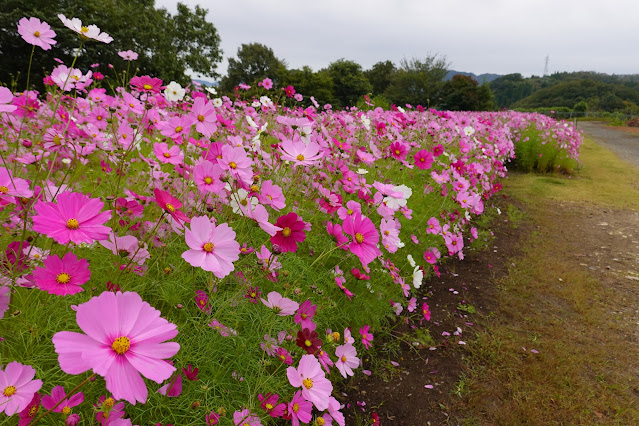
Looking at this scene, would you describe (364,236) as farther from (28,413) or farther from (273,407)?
(28,413)

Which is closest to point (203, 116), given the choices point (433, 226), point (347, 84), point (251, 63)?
point (433, 226)

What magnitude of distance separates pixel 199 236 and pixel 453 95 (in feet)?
105

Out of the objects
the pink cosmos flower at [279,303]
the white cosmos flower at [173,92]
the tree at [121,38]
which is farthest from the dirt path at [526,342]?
the tree at [121,38]

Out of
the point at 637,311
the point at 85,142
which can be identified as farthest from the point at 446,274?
the point at 85,142

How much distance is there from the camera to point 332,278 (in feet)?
5.69

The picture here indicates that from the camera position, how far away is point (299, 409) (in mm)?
1011

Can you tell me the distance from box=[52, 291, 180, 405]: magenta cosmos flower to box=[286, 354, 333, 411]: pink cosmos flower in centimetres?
47

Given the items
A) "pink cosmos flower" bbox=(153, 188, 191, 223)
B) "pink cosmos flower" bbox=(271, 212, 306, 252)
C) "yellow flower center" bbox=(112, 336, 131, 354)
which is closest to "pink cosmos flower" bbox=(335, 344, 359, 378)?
"pink cosmos flower" bbox=(271, 212, 306, 252)

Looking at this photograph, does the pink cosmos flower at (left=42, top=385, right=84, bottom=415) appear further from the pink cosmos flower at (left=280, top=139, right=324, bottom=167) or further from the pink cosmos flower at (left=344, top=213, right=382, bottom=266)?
the pink cosmos flower at (left=280, top=139, right=324, bottom=167)

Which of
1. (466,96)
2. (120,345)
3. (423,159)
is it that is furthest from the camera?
(466,96)

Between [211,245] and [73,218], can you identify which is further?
[211,245]

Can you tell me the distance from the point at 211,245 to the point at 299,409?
0.54 meters

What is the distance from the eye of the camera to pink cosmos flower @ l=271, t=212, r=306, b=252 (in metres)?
1.04

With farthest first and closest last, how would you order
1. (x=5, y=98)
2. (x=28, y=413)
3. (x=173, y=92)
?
1. (x=173, y=92)
2. (x=5, y=98)
3. (x=28, y=413)
